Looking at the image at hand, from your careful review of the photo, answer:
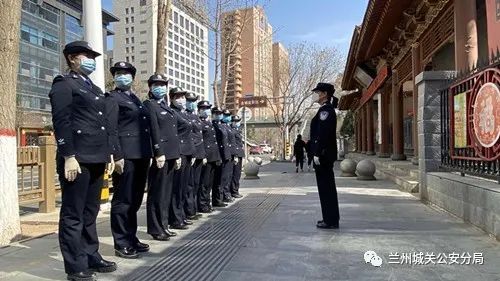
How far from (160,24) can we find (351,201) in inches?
292

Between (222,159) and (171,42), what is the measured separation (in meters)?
22.2

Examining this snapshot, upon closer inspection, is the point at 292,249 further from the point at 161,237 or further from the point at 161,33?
the point at 161,33

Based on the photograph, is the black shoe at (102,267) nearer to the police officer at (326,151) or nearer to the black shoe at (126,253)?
the black shoe at (126,253)

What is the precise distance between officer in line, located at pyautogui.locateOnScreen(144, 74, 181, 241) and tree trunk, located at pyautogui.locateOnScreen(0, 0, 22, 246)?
1.58 meters

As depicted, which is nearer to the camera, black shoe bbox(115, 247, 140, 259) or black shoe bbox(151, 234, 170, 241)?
black shoe bbox(115, 247, 140, 259)

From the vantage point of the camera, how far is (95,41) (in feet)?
29.0

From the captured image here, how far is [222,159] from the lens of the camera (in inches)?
364

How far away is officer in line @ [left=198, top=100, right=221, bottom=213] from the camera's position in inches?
328

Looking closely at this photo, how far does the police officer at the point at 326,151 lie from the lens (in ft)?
21.8

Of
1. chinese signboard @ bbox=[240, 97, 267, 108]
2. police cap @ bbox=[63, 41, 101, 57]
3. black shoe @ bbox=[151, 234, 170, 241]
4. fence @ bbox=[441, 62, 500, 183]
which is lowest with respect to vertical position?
black shoe @ bbox=[151, 234, 170, 241]

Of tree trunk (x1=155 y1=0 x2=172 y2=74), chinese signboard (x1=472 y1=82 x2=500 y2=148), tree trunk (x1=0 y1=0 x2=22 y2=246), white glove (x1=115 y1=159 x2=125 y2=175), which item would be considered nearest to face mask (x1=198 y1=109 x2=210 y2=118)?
tree trunk (x1=0 y1=0 x2=22 y2=246)

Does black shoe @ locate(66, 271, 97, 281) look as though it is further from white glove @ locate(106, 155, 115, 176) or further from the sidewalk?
white glove @ locate(106, 155, 115, 176)

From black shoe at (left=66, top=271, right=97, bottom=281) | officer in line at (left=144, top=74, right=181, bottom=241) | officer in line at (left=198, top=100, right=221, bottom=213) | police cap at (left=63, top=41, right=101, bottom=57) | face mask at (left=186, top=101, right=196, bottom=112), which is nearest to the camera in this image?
black shoe at (left=66, top=271, right=97, bottom=281)

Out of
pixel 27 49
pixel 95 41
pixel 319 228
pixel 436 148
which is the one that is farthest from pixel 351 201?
pixel 27 49
